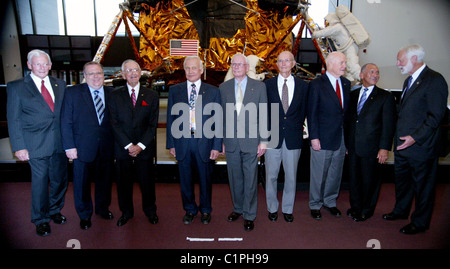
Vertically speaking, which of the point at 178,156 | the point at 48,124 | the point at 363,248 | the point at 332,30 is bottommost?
the point at 363,248

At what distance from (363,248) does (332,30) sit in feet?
10.4

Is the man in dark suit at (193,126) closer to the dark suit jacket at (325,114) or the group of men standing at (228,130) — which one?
the group of men standing at (228,130)

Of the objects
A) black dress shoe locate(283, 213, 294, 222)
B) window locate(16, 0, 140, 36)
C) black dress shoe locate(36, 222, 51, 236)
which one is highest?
window locate(16, 0, 140, 36)

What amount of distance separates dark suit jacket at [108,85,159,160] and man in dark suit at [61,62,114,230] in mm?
127

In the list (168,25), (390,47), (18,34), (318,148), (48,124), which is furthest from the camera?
(18,34)

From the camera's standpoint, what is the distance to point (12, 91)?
2.27 metres

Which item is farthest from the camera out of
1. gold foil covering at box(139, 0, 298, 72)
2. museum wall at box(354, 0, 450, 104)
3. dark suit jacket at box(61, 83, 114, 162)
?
museum wall at box(354, 0, 450, 104)

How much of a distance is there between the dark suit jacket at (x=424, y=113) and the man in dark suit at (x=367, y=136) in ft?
0.44

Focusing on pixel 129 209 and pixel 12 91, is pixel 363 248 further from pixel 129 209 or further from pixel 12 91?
pixel 12 91

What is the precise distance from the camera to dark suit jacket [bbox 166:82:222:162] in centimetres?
244

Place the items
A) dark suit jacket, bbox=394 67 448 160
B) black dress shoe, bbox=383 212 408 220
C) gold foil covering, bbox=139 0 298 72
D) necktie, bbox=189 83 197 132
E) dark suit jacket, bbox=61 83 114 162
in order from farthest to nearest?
1. gold foil covering, bbox=139 0 298 72
2. black dress shoe, bbox=383 212 408 220
3. necktie, bbox=189 83 197 132
4. dark suit jacket, bbox=61 83 114 162
5. dark suit jacket, bbox=394 67 448 160

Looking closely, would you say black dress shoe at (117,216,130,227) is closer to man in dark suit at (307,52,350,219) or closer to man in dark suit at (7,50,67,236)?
man in dark suit at (7,50,67,236)

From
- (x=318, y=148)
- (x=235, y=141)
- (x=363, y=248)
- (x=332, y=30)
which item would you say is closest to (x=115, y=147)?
(x=235, y=141)

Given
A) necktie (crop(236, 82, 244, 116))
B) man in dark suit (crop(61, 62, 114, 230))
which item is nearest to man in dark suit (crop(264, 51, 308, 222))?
necktie (crop(236, 82, 244, 116))
